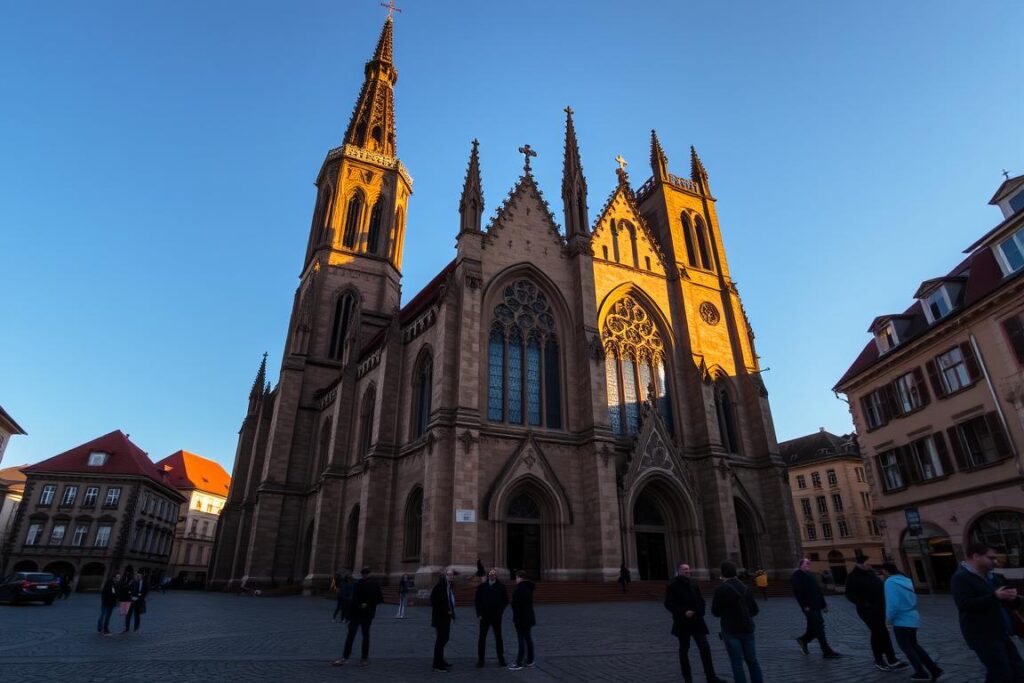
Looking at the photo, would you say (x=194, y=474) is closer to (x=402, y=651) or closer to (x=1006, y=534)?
(x=402, y=651)

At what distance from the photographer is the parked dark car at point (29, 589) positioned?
74.7 feet

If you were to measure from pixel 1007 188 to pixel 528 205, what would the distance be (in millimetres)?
20640

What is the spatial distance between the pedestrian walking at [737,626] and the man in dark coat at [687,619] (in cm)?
55

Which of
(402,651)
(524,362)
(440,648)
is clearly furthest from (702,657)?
(524,362)

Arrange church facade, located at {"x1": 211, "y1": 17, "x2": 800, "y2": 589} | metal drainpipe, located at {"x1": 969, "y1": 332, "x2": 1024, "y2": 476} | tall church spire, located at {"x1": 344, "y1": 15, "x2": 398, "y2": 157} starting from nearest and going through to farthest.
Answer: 1. metal drainpipe, located at {"x1": 969, "y1": 332, "x2": 1024, "y2": 476}
2. church facade, located at {"x1": 211, "y1": 17, "x2": 800, "y2": 589}
3. tall church spire, located at {"x1": 344, "y1": 15, "x2": 398, "y2": 157}

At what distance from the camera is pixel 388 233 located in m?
49.0

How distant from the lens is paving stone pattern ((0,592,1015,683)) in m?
7.76

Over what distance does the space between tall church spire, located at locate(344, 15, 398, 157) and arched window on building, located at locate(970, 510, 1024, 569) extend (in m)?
48.4

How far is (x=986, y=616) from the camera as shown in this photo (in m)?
4.96

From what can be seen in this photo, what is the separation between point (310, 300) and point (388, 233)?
10170 millimetres

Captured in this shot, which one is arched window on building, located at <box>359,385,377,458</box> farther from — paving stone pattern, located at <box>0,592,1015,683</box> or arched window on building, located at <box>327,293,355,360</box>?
paving stone pattern, located at <box>0,592,1015,683</box>

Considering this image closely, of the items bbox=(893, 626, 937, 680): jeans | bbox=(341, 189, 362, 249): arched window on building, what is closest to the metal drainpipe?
bbox=(893, 626, 937, 680): jeans

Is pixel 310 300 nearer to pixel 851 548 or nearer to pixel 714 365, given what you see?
pixel 714 365

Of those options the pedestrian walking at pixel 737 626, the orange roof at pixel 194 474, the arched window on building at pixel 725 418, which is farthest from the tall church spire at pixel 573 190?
the orange roof at pixel 194 474
